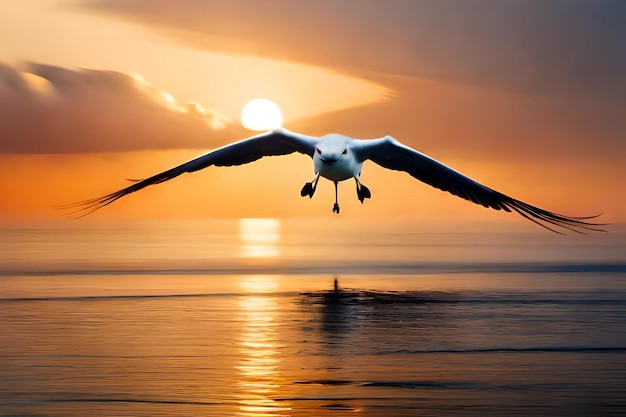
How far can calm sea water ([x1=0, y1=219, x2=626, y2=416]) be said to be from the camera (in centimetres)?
2217

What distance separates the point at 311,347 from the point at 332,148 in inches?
304

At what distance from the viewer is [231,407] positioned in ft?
69.9

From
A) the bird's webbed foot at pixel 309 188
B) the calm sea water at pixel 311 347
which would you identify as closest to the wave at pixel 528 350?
the calm sea water at pixel 311 347

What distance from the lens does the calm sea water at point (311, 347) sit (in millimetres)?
22172

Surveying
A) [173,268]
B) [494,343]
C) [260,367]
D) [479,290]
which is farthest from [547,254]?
[260,367]

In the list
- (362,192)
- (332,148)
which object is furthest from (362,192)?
(332,148)

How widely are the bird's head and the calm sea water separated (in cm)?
523

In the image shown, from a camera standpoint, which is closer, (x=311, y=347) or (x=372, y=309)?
(x=311, y=347)

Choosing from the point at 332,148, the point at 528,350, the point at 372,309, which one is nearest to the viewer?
the point at 528,350

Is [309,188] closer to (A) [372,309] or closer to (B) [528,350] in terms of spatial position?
(A) [372,309]

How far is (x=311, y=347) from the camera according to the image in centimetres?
2956

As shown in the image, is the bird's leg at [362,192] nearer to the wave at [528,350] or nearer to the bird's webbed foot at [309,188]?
the bird's webbed foot at [309,188]

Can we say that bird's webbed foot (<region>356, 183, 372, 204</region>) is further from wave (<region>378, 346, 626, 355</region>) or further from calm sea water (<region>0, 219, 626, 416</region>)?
wave (<region>378, 346, 626, 355</region>)

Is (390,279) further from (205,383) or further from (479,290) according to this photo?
(205,383)
